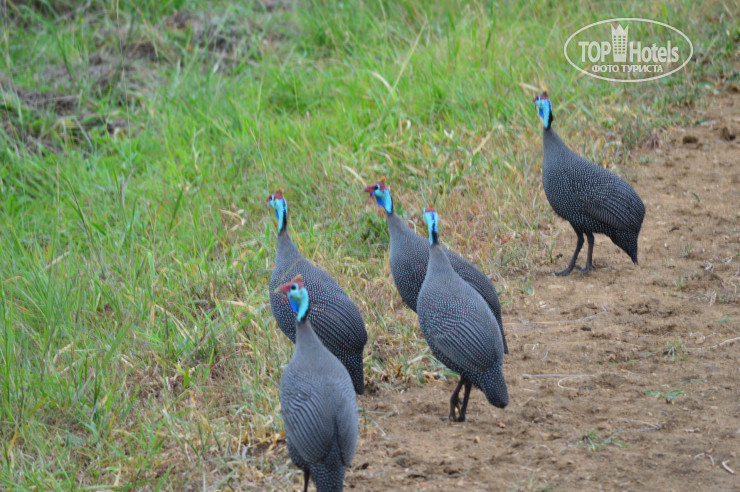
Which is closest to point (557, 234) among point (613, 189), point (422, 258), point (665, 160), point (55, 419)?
point (613, 189)

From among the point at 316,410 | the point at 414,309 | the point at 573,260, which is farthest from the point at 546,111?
the point at 316,410

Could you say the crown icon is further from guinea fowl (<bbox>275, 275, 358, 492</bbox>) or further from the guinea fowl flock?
guinea fowl (<bbox>275, 275, 358, 492</bbox>)

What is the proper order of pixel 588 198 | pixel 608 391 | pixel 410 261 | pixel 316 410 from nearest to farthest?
1. pixel 316 410
2. pixel 608 391
3. pixel 410 261
4. pixel 588 198

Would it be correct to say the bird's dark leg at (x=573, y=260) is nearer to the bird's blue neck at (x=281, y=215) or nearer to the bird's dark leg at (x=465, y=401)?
the bird's dark leg at (x=465, y=401)

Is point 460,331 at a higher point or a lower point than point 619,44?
higher

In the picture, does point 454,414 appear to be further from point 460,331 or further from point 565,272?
point 565,272

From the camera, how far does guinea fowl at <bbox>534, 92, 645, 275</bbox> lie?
14.7 feet

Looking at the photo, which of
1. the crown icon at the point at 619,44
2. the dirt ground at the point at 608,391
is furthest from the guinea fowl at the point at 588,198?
the crown icon at the point at 619,44

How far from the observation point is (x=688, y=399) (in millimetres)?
3387

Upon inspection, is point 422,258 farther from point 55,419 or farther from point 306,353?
point 55,419

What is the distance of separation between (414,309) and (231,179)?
2285 millimetres

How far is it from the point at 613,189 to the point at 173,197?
2.76 m

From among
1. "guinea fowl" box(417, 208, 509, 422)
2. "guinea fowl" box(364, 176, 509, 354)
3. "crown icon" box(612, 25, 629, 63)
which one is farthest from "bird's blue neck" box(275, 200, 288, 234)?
"crown icon" box(612, 25, 629, 63)

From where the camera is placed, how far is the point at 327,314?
360 centimetres
